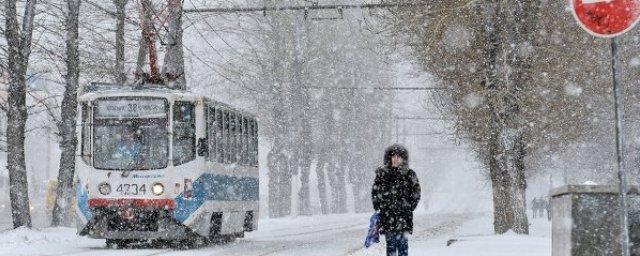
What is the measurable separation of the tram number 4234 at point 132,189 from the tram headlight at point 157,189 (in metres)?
0.15

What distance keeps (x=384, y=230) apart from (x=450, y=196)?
114m

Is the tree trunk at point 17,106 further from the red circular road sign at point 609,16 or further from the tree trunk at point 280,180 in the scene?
the tree trunk at point 280,180

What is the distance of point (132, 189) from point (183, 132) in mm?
1300

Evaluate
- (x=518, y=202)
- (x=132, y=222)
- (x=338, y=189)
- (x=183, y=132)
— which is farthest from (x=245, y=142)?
(x=338, y=189)

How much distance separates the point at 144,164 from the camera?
58.6 ft

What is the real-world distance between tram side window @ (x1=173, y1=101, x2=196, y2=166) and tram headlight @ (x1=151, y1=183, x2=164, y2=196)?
46cm

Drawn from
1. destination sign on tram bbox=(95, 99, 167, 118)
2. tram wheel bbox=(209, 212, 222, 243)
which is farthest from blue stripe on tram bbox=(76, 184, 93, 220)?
tram wheel bbox=(209, 212, 222, 243)

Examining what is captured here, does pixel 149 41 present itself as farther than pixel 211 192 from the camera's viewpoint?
Yes

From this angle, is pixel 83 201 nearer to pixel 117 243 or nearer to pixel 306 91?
pixel 117 243

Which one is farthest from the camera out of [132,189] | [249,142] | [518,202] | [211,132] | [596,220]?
[249,142]

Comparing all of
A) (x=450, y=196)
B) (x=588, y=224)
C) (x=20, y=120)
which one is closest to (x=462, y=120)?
(x=20, y=120)

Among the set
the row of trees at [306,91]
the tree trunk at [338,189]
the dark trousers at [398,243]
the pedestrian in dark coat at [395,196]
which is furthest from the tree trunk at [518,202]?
the tree trunk at [338,189]

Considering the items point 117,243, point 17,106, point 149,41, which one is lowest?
point 117,243

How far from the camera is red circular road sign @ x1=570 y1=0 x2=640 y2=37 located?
7355 mm
